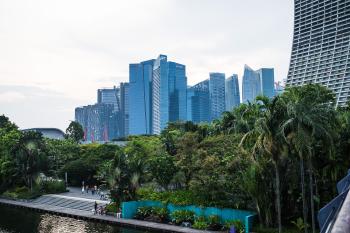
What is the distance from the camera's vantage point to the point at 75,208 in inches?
2167

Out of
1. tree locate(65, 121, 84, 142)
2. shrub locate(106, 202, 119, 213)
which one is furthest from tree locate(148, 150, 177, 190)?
tree locate(65, 121, 84, 142)

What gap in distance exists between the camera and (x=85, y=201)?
186 feet

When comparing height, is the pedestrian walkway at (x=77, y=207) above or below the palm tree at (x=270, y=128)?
below

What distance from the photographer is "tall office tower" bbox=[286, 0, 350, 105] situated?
459ft

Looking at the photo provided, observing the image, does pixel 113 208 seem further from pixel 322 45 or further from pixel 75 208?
pixel 322 45

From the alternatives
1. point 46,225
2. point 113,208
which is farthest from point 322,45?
point 46,225

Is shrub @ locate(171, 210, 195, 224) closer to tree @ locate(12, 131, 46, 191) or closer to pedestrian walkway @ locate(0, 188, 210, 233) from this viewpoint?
pedestrian walkway @ locate(0, 188, 210, 233)

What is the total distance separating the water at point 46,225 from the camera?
41.7 m

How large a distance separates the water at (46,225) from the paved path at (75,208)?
0.80 metres

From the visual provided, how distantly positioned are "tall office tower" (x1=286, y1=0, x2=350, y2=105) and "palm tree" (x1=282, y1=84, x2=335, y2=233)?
366ft

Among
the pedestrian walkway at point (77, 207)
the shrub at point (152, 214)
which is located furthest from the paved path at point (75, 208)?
the shrub at point (152, 214)

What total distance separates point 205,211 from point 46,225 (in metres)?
18.1

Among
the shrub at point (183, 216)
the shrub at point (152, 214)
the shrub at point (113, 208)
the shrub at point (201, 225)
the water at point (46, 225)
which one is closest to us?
the shrub at point (201, 225)

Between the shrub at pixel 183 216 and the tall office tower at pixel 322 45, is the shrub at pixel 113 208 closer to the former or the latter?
the shrub at pixel 183 216
